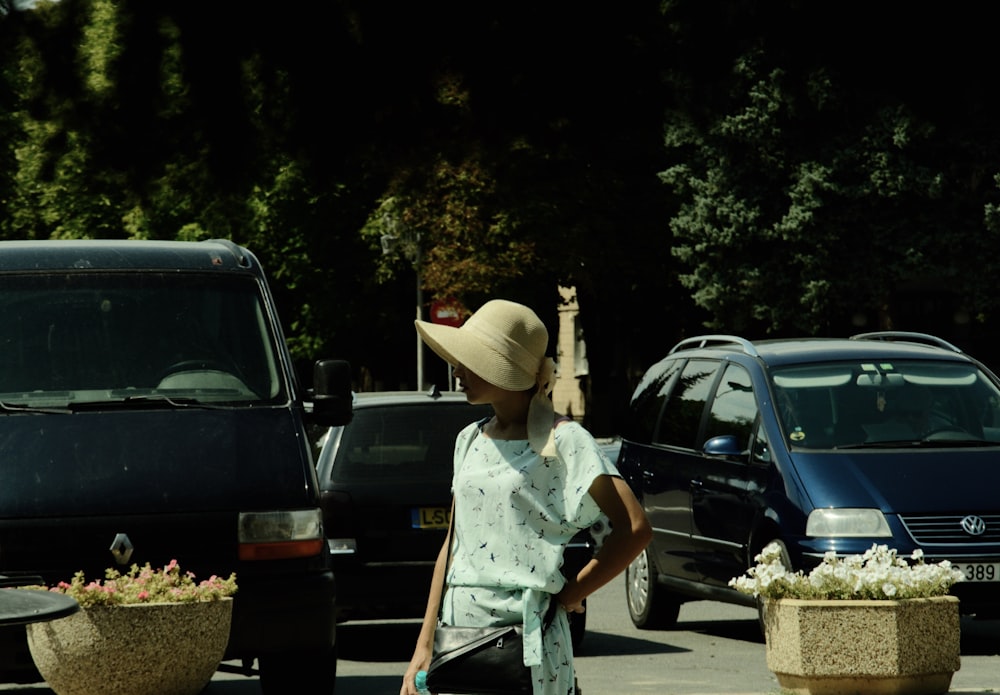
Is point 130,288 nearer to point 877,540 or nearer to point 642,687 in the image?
point 642,687

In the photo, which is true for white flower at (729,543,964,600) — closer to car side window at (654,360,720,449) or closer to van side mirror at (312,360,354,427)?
van side mirror at (312,360,354,427)

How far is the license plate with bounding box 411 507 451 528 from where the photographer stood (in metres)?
11.9

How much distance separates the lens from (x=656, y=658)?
39.4ft

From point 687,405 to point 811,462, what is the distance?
2021mm

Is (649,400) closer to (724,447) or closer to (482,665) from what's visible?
(724,447)

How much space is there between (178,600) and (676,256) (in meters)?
36.8

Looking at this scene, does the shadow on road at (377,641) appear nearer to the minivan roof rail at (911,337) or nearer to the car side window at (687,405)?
the car side window at (687,405)

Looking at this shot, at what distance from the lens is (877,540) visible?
11375mm

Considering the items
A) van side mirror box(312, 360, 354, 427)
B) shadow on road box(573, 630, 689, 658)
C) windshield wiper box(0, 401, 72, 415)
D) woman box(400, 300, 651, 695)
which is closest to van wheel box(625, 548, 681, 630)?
shadow on road box(573, 630, 689, 658)

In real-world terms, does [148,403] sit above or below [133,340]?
below

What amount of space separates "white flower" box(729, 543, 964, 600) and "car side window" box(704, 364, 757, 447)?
290cm

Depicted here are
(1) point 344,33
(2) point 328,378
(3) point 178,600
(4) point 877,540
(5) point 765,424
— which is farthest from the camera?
(5) point 765,424

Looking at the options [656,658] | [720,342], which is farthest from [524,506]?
[720,342]

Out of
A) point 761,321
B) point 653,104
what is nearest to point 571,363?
point 761,321
